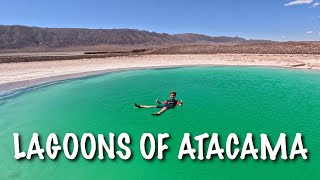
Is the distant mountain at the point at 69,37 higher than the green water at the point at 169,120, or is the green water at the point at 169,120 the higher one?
the distant mountain at the point at 69,37

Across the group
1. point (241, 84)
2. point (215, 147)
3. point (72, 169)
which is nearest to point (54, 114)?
point (72, 169)

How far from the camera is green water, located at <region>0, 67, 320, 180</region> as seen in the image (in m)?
7.48

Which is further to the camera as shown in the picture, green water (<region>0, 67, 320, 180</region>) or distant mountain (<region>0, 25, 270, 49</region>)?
distant mountain (<region>0, 25, 270, 49</region>)

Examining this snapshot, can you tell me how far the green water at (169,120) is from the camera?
7.48m

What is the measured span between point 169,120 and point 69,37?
167089 mm

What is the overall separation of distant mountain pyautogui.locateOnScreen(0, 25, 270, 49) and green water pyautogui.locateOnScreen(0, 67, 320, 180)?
134258mm

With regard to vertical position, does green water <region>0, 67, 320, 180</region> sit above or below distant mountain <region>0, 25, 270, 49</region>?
below

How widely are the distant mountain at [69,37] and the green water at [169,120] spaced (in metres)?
134

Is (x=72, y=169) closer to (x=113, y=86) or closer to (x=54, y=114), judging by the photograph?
(x=54, y=114)

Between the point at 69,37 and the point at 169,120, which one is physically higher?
the point at 69,37

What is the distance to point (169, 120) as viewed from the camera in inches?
467

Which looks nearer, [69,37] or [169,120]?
[169,120]

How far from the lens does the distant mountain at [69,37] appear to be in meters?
150

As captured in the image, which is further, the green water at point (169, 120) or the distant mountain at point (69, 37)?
the distant mountain at point (69, 37)
